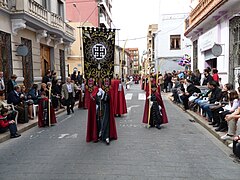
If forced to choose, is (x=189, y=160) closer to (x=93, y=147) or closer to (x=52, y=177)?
(x=93, y=147)

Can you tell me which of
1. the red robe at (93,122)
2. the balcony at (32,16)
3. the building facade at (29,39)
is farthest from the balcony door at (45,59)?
the red robe at (93,122)

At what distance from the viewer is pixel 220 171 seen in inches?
184

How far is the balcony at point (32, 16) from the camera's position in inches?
474

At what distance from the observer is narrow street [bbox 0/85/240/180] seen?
15.0ft

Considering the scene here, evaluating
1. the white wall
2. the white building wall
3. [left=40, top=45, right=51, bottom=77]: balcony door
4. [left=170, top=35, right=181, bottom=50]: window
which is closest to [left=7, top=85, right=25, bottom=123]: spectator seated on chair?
[left=40, top=45, right=51, bottom=77]: balcony door

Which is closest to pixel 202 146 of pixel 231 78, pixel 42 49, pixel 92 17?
pixel 231 78

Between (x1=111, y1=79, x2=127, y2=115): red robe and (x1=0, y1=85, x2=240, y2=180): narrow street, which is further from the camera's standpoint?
(x1=111, y1=79, x2=127, y2=115): red robe

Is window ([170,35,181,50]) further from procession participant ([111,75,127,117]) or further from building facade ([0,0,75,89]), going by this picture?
procession participant ([111,75,127,117])

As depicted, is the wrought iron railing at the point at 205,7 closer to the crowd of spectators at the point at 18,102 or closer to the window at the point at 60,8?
the crowd of spectators at the point at 18,102

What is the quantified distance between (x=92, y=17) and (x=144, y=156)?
36330mm

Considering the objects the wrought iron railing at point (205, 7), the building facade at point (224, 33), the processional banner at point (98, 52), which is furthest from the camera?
the wrought iron railing at point (205, 7)

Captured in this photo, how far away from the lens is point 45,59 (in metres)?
17.4

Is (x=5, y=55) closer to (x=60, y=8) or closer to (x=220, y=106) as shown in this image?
(x=60, y=8)

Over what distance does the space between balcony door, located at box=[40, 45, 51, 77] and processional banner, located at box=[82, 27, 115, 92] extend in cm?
1051
